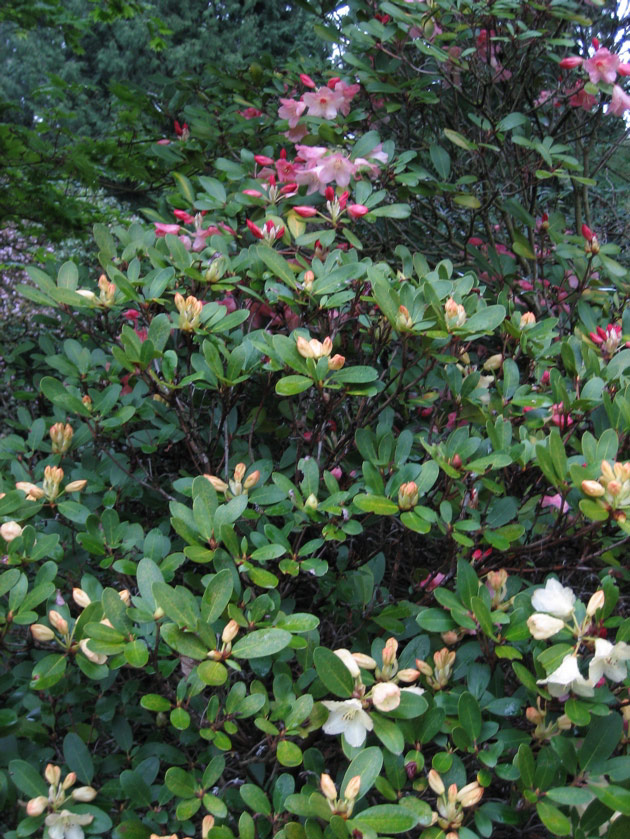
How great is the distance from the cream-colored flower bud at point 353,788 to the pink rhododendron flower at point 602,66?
1866 mm

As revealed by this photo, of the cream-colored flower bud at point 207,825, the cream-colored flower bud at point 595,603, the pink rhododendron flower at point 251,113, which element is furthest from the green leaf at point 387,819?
the pink rhododendron flower at point 251,113

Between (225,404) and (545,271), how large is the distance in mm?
1450

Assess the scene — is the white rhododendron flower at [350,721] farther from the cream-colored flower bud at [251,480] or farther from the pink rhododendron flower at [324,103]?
the pink rhododendron flower at [324,103]

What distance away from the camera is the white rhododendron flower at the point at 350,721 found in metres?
0.89

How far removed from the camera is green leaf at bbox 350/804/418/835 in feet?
2.61

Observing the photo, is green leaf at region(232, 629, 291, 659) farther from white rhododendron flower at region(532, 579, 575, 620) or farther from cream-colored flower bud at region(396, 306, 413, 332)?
cream-colored flower bud at region(396, 306, 413, 332)

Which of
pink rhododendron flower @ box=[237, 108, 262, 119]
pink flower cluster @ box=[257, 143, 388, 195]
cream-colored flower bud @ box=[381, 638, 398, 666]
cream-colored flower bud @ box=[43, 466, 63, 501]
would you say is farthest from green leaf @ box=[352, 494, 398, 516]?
pink rhododendron flower @ box=[237, 108, 262, 119]

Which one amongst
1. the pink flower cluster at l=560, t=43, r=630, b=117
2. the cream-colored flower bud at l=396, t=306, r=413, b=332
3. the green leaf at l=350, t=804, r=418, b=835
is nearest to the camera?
the green leaf at l=350, t=804, r=418, b=835

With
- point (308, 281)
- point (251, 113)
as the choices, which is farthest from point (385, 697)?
point (251, 113)

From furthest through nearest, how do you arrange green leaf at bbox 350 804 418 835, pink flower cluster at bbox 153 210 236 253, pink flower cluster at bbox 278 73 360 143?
pink flower cluster at bbox 278 73 360 143 < pink flower cluster at bbox 153 210 236 253 < green leaf at bbox 350 804 418 835

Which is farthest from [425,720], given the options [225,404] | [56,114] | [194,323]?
[56,114]

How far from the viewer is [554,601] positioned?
0.93 metres

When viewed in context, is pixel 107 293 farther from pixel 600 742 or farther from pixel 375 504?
pixel 600 742

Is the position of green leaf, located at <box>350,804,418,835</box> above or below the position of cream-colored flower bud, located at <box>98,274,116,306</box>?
below
